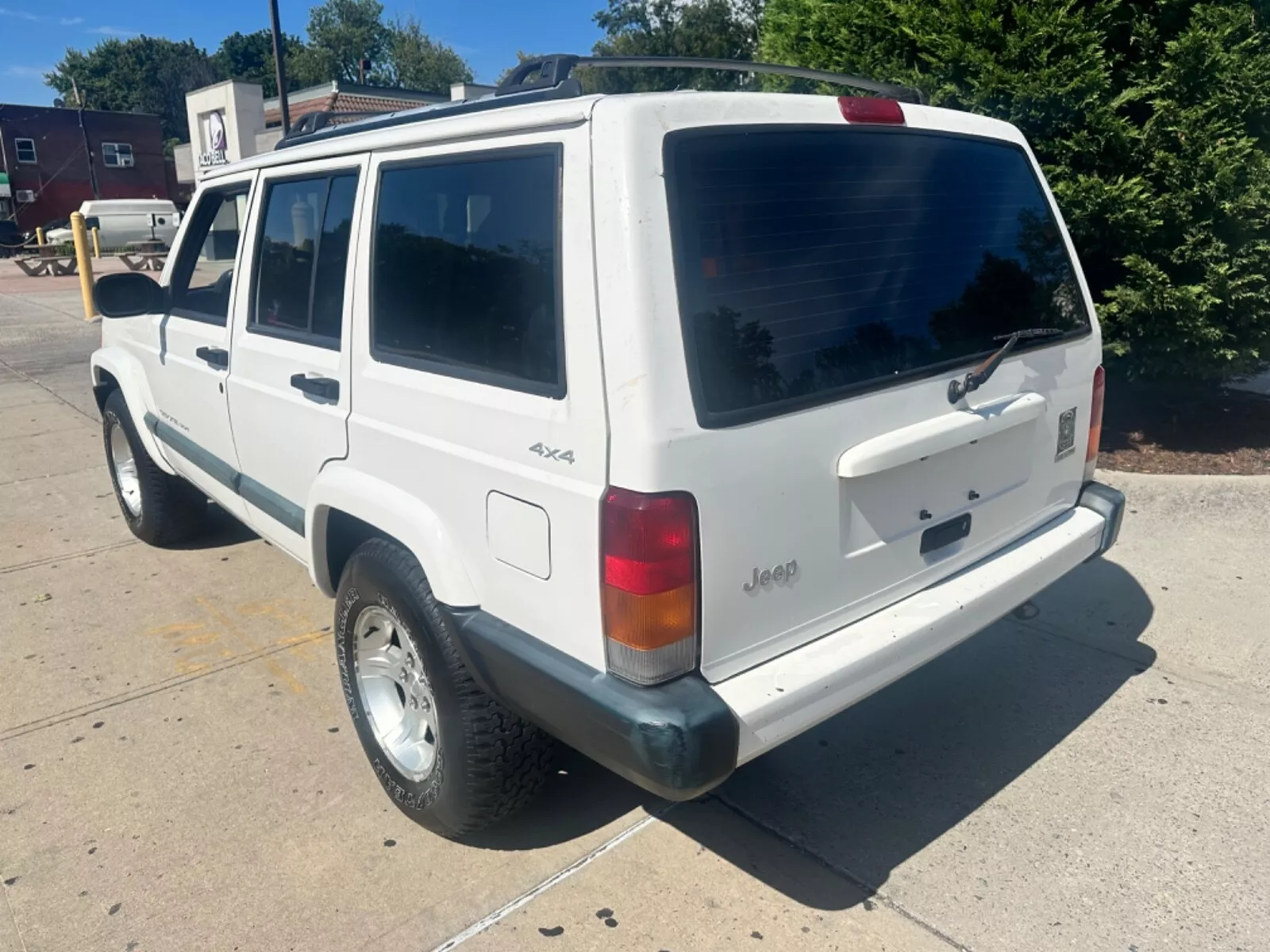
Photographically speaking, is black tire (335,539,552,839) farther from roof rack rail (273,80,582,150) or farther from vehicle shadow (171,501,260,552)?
vehicle shadow (171,501,260,552)

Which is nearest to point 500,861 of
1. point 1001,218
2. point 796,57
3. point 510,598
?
point 510,598

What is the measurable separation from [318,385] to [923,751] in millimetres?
2261

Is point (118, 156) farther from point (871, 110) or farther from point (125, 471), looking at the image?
point (871, 110)

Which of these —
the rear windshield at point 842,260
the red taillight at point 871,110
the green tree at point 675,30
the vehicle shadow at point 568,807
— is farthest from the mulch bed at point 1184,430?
the green tree at point 675,30

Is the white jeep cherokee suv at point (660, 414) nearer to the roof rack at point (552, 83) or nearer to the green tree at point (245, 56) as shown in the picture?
the roof rack at point (552, 83)

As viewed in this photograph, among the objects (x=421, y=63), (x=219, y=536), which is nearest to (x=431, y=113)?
(x=219, y=536)

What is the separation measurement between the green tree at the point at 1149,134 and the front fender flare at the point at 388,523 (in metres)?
4.40

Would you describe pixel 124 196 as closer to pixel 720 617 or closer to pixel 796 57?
pixel 796 57

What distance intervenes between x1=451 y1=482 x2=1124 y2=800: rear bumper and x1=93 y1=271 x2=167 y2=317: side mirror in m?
2.51

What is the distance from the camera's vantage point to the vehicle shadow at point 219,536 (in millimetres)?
5352

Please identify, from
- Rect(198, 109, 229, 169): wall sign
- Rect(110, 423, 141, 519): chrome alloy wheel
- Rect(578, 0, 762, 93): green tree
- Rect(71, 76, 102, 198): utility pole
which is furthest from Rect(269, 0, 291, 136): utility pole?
Rect(71, 76, 102, 198): utility pole

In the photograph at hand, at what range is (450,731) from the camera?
8.77ft

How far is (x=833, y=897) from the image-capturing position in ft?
8.71

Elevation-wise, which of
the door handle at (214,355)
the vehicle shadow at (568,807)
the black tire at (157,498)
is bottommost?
the vehicle shadow at (568,807)
